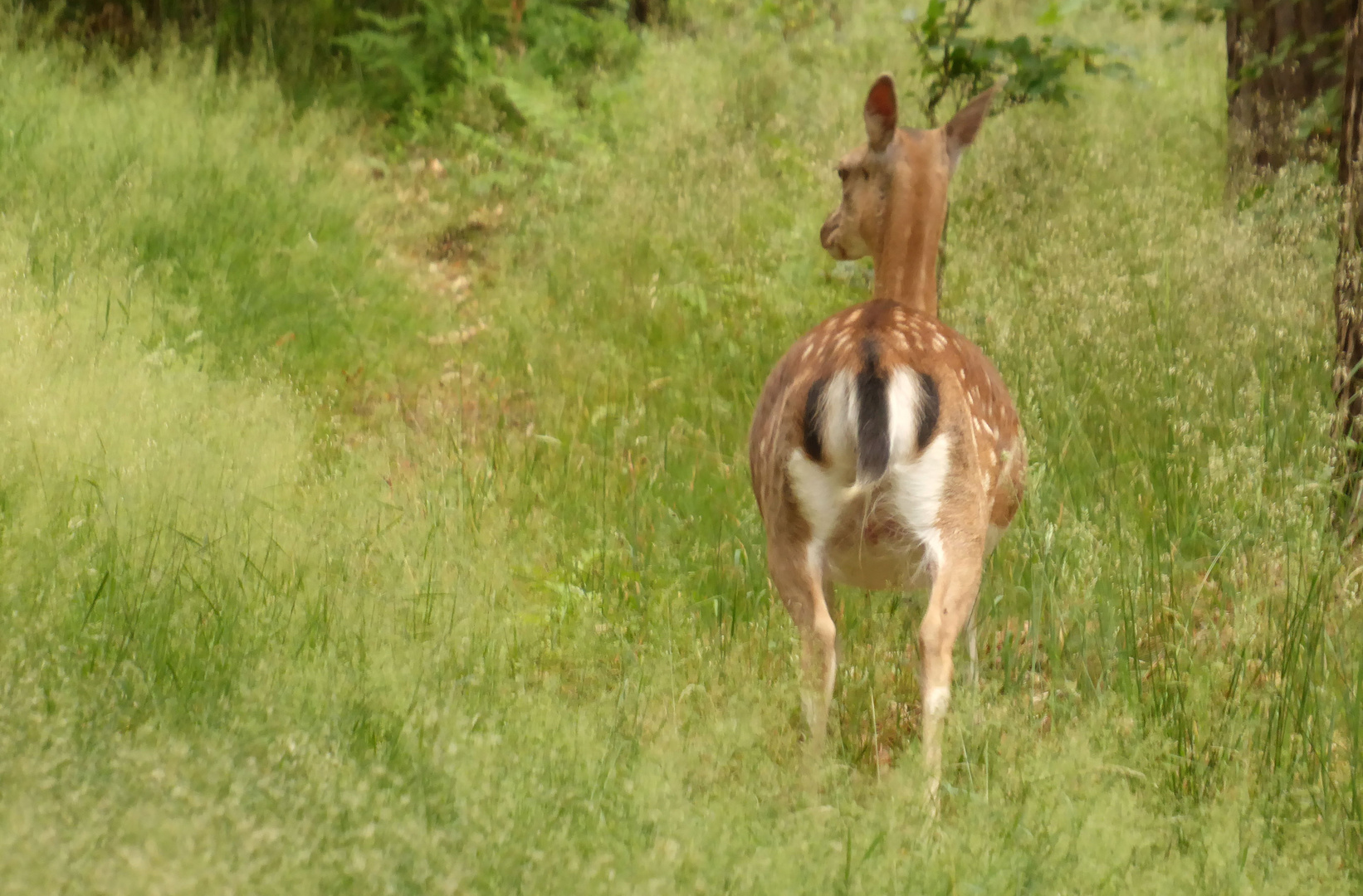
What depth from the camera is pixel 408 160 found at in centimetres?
969

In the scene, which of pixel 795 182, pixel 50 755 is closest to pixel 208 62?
pixel 795 182

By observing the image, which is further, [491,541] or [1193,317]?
[1193,317]

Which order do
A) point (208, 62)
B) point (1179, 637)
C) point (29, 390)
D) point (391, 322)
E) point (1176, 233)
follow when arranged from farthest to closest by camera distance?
point (208, 62)
point (391, 322)
point (1176, 233)
point (29, 390)
point (1179, 637)

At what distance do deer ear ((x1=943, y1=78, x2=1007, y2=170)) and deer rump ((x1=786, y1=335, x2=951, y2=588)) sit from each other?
4.14 feet

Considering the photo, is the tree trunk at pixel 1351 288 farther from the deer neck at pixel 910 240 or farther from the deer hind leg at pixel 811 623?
the deer hind leg at pixel 811 623

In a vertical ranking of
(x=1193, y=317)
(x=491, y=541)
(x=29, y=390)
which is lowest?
(x=491, y=541)

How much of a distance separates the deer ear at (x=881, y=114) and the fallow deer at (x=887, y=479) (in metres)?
0.65

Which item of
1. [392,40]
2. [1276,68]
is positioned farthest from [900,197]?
[392,40]

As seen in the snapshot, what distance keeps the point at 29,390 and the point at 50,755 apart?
218 cm

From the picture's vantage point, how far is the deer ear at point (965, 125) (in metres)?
4.84

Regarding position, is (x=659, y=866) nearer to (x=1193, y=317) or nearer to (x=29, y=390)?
(x=29, y=390)

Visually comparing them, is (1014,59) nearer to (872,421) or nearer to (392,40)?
(872,421)

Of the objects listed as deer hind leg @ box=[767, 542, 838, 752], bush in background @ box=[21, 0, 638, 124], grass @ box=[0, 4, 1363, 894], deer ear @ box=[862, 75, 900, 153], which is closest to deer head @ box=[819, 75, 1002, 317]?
deer ear @ box=[862, 75, 900, 153]

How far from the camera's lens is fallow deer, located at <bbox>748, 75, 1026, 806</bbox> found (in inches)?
147
